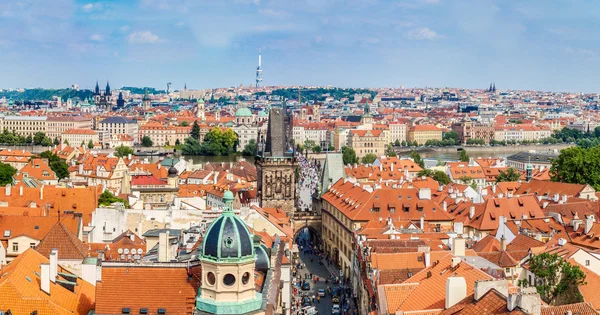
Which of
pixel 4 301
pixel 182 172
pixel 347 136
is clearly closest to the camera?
pixel 4 301

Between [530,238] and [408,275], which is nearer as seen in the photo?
[408,275]

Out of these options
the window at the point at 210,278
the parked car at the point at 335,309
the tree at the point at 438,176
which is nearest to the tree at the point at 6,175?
the parked car at the point at 335,309

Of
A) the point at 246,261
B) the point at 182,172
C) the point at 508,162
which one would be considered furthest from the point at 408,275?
the point at 508,162

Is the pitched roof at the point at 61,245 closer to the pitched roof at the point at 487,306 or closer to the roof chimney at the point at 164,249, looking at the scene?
the roof chimney at the point at 164,249

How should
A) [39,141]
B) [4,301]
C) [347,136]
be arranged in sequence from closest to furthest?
1. [4,301]
2. [39,141]
3. [347,136]

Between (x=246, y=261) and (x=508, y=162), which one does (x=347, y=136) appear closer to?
(x=508, y=162)

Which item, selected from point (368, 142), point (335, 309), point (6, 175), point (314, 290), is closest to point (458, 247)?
point (335, 309)

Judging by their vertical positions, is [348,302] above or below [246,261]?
below
